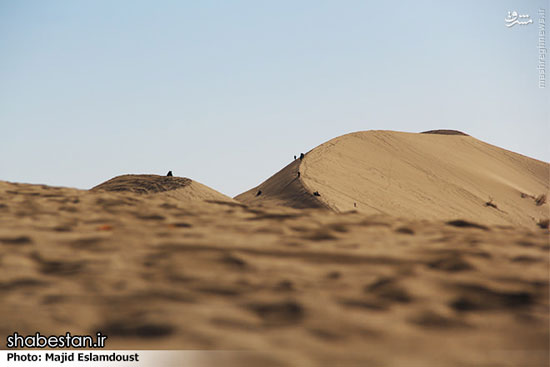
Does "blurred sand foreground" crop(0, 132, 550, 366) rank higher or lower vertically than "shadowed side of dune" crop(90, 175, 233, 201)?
lower

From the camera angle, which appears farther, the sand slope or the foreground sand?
the sand slope

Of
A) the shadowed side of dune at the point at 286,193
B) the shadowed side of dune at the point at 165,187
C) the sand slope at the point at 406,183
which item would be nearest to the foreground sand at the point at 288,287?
the shadowed side of dune at the point at 165,187

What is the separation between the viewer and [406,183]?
2759 centimetres

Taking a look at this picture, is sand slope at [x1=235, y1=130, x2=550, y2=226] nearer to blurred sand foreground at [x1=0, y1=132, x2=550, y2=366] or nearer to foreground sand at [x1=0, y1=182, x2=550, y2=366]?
blurred sand foreground at [x1=0, y1=132, x2=550, y2=366]

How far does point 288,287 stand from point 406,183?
80.9 feet

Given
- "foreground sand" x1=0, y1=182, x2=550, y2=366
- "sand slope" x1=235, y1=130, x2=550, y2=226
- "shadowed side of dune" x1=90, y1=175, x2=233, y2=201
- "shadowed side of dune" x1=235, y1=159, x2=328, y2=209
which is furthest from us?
"sand slope" x1=235, y1=130, x2=550, y2=226

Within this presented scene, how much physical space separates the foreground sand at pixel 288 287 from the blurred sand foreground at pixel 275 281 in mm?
11

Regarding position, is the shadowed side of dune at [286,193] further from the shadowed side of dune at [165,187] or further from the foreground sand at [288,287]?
the foreground sand at [288,287]

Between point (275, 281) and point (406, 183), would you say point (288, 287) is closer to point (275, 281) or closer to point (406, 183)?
point (275, 281)

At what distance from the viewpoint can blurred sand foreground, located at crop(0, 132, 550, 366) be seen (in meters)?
2.88

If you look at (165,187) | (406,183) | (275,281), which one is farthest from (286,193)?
(275,281)

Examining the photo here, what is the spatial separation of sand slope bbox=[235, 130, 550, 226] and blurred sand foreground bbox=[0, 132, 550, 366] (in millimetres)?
15811

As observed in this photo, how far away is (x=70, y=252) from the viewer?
435cm

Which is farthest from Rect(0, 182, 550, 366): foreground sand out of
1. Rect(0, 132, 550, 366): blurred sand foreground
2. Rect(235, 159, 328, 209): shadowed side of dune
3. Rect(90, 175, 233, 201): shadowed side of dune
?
Rect(235, 159, 328, 209): shadowed side of dune
